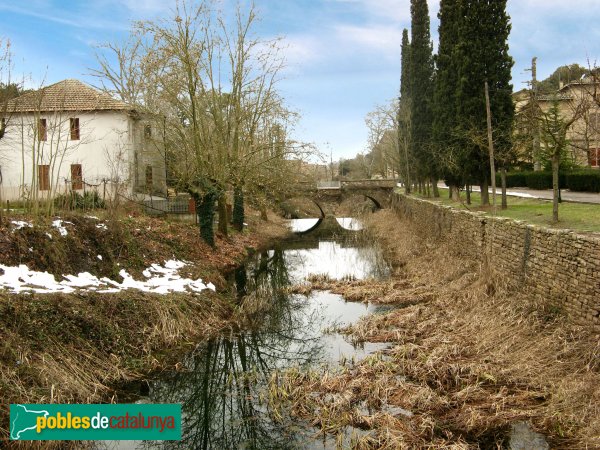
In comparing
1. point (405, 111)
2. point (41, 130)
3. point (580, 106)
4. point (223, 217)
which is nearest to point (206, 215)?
point (223, 217)

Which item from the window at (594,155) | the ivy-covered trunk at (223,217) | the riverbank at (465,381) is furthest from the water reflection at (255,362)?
the window at (594,155)

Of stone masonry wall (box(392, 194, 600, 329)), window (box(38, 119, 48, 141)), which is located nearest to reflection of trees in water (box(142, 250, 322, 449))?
stone masonry wall (box(392, 194, 600, 329))

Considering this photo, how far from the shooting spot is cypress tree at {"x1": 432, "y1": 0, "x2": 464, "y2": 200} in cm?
2174

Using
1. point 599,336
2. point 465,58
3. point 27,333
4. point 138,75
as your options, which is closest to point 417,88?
point 465,58

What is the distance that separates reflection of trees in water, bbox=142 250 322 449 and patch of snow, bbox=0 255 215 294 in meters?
1.99

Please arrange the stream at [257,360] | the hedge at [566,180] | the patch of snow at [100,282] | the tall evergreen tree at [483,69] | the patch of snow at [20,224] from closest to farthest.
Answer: the stream at [257,360]
the patch of snow at [100,282]
the patch of snow at [20,224]
the tall evergreen tree at [483,69]
the hedge at [566,180]

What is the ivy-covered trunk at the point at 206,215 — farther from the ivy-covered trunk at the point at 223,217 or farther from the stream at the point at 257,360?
the ivy-covered trunk at the point at 223,217

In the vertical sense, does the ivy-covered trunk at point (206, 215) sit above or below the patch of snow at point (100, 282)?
above

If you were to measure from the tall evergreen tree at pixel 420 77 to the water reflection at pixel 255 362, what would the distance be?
15509 mm

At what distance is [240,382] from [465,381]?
387cm

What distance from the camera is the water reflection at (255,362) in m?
7.50

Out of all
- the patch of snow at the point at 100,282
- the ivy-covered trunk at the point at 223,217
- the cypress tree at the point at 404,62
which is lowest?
the patch of snow at the point at 100,282

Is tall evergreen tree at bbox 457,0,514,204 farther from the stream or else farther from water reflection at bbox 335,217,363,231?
water reflection at bbox 335,217,363,231

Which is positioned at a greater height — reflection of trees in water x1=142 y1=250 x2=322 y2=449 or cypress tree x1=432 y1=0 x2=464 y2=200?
cypress tree x1=432 y1=0 x2=464 y2=200
